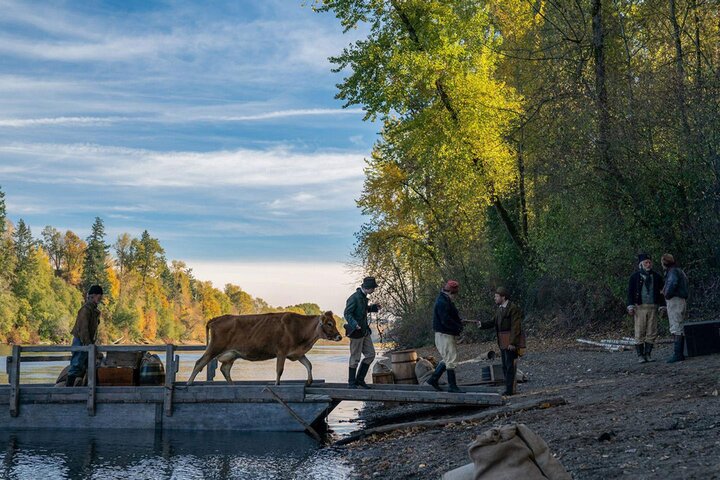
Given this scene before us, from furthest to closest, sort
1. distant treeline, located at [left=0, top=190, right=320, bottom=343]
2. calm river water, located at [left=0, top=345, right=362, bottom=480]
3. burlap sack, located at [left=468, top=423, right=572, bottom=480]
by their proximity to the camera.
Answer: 1. distant treeline, located at [left=0, top=190, right=320, bottom=343]
2. calm river water, located at [left=0, top=345, right=362, bottom=480]
3. burlap sack, located at [left=468, top=423, right=572, bottom=480]

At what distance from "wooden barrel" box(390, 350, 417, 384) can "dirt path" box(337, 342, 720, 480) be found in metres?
0.68

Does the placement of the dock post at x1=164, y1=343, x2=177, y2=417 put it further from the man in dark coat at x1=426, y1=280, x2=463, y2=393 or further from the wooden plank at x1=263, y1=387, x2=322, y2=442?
the man in dark coat at x1=426, y1=280, x2=463, y2=393

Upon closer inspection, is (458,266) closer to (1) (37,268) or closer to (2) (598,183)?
(2) (598,183)

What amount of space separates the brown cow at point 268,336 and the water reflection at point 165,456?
1.60 meters

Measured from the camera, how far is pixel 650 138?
23734 millimetres

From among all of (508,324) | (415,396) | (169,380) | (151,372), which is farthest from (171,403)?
(508,324)

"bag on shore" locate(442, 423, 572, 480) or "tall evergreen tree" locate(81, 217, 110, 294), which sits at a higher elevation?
"tall evergreen tree" locate(81, 217, 110, 294)

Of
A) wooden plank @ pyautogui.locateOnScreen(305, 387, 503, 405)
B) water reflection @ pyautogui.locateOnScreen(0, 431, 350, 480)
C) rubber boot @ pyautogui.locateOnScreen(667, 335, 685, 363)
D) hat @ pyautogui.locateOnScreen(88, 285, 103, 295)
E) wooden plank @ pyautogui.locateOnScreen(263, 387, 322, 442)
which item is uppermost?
hat @ pyautogui.locateOnScreen(88, 285, 103, 295)

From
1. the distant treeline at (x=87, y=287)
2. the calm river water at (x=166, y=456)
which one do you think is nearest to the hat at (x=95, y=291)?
the calm river water at (x=166, y=456)

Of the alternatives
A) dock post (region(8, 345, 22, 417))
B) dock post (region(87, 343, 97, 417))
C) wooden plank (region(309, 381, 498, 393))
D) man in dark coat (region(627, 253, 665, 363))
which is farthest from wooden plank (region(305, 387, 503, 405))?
dock post (region(8, 345, 22, 417))

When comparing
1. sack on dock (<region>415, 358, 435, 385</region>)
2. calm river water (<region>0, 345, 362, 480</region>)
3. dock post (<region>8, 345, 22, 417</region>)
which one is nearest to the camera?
calm river water (<region>0, 345, 362, 480</region>)

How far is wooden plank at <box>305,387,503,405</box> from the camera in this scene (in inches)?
581

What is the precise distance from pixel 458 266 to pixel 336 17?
1483cm

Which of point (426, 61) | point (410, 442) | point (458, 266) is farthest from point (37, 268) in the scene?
point (410, 442)
